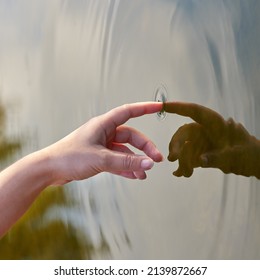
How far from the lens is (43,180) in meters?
0.78

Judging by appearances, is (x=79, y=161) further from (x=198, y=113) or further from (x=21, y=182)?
(x=198, y=113)

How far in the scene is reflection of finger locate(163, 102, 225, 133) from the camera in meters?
0.84

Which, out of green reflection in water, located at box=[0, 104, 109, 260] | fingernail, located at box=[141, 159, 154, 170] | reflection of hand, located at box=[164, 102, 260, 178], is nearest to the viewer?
fingernail, located at box=[141, 159, 154, 170]

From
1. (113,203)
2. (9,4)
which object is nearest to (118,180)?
(113,203)

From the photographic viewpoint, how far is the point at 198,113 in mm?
854

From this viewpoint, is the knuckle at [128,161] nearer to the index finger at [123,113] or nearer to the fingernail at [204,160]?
the index finger at [123,113]

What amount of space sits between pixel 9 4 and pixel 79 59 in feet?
0.69

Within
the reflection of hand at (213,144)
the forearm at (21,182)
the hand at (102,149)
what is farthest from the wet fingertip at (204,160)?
the forearm at (21,182)

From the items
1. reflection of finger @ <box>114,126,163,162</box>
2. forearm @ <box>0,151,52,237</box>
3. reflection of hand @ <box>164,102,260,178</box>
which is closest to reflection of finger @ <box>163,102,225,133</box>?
reflection of hand @ <box>164,102,260,178</box>

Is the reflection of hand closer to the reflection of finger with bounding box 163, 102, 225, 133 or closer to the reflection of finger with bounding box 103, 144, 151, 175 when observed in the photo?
the reflection of finger with bounding box 163, 102, 225, 133

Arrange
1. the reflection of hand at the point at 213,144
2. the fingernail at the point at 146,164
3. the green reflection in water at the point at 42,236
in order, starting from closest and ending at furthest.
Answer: the fingernail at the point at 146,164, the reflection of hand at the point at 213,144, the green reflection in water at the point at 42,236

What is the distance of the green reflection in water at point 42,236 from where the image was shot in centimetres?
101

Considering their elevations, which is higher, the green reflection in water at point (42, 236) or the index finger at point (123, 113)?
the index finger at point (123, 113)
